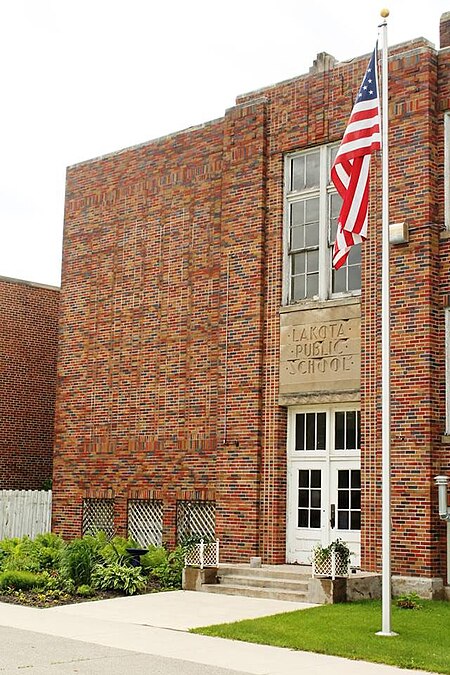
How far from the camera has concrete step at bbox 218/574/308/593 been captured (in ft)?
55.2

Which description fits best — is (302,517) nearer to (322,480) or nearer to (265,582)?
(322,480)

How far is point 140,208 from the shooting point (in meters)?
23.0

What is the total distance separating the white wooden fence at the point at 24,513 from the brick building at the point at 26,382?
3271 mm

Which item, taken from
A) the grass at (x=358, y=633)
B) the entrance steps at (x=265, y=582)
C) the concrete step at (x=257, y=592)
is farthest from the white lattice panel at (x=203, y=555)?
the grass at (x=358, y=633)

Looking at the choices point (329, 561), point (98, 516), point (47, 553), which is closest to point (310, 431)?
point (329, 561)

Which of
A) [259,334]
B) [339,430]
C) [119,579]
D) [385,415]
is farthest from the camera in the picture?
[259,334]

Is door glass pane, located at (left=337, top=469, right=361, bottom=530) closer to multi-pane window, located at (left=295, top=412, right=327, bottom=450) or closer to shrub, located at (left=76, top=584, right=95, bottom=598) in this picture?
multi-pane window, located at (left=295, top=412, right=327, bottom=450)

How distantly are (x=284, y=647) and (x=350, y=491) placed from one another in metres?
6.22

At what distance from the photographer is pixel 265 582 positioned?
1723 centimetres

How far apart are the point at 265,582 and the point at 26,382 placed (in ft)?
43.2

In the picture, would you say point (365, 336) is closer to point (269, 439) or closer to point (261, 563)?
point (269, 439)

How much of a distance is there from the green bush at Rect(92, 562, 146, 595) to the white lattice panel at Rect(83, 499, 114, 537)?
4594mm

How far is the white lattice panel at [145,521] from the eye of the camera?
21547 mm

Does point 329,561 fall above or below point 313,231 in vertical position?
below
